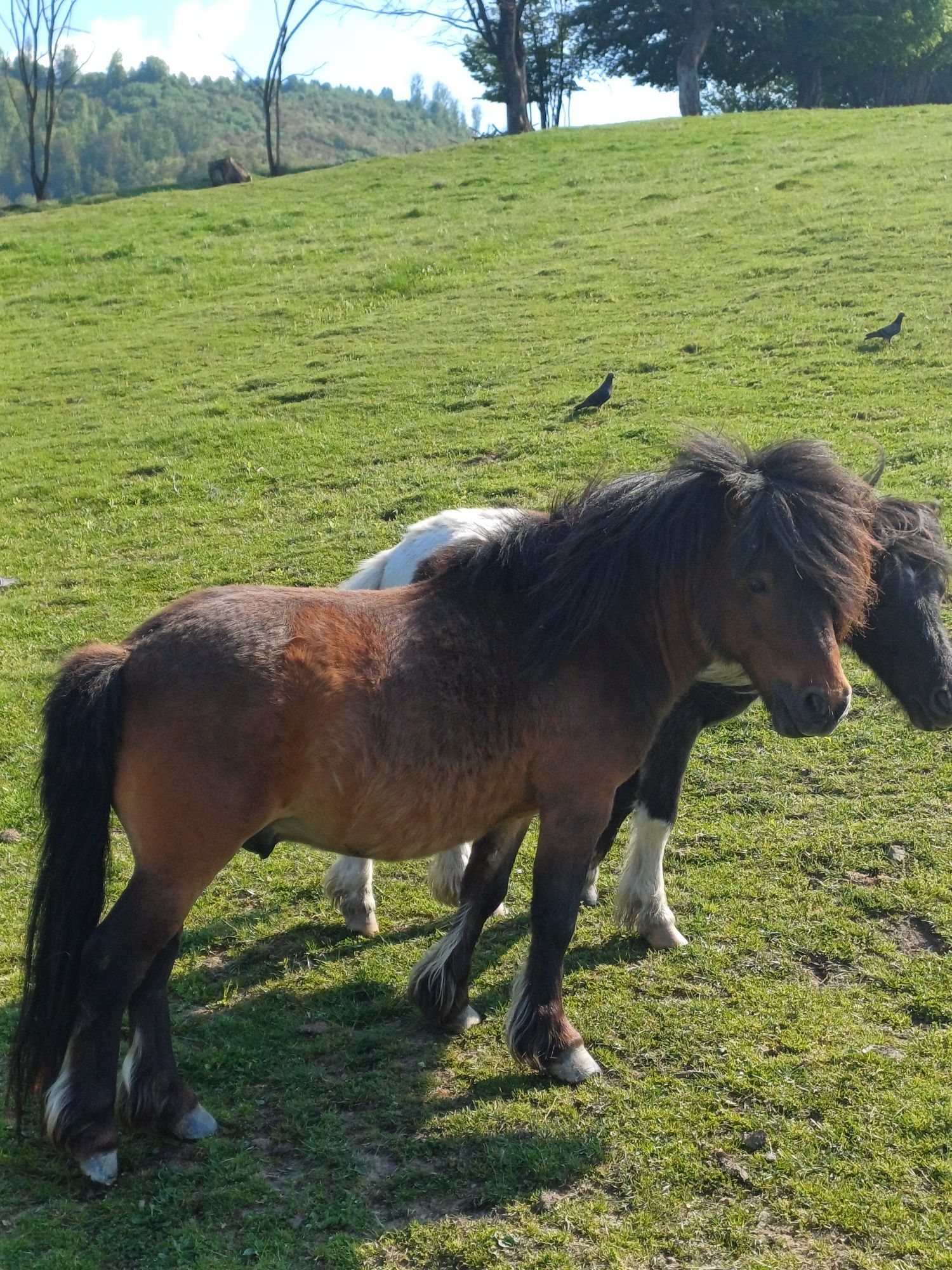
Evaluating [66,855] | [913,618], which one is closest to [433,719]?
[66,855]

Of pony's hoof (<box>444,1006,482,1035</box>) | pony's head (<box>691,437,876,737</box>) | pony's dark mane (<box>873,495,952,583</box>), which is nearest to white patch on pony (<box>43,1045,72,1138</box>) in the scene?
pony's hoof (<box>444,1006,482,1035</box>)

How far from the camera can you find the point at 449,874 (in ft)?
16.9

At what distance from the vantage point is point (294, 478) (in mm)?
11172

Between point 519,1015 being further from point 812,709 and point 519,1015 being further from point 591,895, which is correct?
point 812,709

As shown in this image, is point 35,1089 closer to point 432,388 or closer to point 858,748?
point 858,748

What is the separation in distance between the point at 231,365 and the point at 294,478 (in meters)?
4.45

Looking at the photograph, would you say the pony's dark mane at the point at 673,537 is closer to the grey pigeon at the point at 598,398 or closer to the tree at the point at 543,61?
the grey pigeon at the point at 598,398

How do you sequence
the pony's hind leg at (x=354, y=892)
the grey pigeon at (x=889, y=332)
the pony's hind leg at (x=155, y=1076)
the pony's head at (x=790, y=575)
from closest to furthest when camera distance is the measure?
1. the pony's hind leg at (x=155, y=1076)
2. the pony's head at (x=790, y=575)
3. the pony's hind leg at (x=354, y=892)
4. the grey pigeon at (x=889, y=332)

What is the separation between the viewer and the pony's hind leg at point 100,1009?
3.45 m

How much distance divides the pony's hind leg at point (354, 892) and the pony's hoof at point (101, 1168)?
174cm

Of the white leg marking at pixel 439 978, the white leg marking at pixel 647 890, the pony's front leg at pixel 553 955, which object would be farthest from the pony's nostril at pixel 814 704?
the white leg marking at pixel 439 978

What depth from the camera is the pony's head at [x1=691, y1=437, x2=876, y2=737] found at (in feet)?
12.5

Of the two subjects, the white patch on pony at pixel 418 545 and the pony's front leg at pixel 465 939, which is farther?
the white patch on pony at pixel 418 545

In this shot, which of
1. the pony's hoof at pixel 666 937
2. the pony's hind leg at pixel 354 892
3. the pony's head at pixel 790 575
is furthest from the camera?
the pony's hind leg at pixel 354 892
